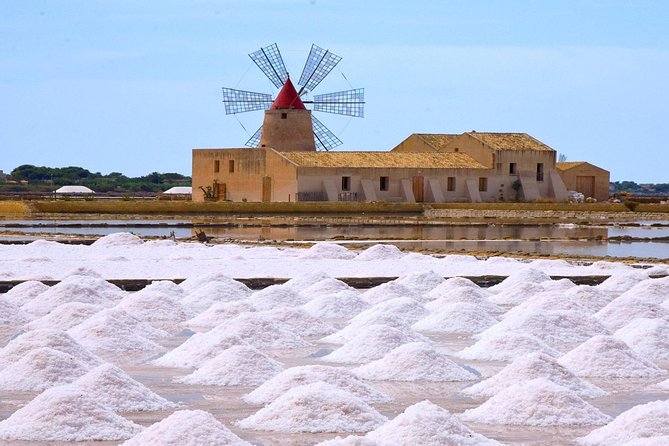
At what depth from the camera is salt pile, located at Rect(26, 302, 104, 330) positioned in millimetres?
11836

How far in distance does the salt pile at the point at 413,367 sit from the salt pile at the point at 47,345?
6.30 ft

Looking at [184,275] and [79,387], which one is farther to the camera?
[184,275]

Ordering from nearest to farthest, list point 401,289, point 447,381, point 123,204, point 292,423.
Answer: point 292,423, point 447,381, point 401,289, point 123,204

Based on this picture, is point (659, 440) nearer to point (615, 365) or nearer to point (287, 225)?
point (615, 365)

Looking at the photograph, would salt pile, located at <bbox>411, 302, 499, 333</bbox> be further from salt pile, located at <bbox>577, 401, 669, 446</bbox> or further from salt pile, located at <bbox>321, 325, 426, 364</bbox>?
salt pile, located at <bbox>577, 401, 669, 446</bbox>

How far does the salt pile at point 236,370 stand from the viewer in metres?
9.19

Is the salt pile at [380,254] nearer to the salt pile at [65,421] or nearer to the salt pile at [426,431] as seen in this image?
the salt pile at [65,421]

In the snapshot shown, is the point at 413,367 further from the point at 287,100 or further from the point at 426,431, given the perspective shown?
the point at 287,100

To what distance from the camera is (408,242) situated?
26281 millimetres

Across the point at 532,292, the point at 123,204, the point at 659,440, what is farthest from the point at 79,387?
the point at 123,204

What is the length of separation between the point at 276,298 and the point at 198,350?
12.2ft

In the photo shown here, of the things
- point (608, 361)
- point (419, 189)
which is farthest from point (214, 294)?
point (419, 189)

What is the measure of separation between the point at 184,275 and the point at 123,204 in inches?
914

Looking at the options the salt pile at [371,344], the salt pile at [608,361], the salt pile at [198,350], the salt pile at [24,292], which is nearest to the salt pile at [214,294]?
the salt pile at [24,292]
